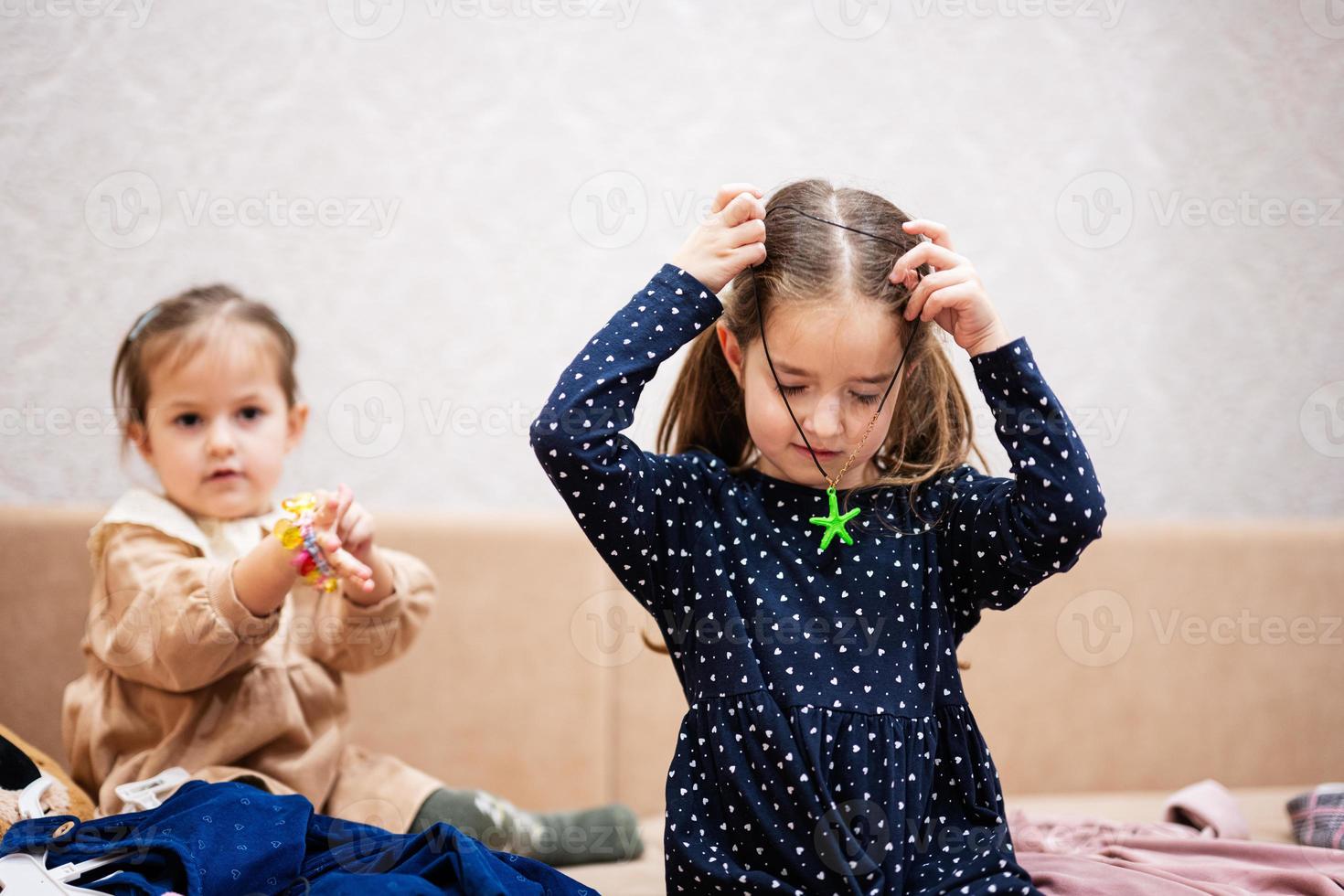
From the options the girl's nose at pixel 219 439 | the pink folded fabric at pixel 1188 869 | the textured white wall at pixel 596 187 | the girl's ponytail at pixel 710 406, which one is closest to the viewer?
the pink folded fabric at pixel 1188 869

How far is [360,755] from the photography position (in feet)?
5.13

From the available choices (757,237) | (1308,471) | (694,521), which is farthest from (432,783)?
(1308,471)

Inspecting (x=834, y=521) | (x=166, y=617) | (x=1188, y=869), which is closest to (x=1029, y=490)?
(x=834, y=521)

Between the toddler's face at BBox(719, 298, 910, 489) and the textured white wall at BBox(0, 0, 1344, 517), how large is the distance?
2.45 feet

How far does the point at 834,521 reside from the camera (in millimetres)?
1144

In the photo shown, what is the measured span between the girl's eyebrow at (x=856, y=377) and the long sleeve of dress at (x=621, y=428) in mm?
85

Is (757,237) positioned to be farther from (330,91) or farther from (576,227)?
(330,91)

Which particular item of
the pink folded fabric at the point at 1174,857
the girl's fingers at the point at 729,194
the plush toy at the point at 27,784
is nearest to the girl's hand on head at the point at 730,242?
the girl's fingers at the point at 729,194

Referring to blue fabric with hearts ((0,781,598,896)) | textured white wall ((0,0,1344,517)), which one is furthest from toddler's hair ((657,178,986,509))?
textured white wall ((0,0,1344,517))

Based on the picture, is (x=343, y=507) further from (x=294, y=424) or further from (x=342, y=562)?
(x=294, y=424)

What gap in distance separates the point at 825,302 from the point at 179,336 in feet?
2.72

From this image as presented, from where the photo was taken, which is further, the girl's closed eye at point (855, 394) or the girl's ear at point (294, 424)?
the girl's ear at point (294, 424)

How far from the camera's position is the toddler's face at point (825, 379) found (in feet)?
3.63

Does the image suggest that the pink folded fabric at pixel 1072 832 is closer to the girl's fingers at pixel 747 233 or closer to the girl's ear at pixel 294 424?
the girl's fingers at pixel 747 233
